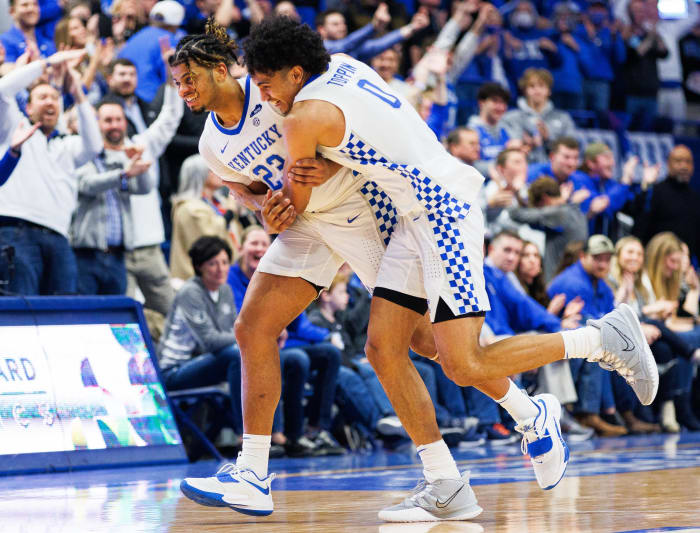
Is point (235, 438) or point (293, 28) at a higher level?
point (293, 28)

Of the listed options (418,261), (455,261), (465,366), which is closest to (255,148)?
(418,261)

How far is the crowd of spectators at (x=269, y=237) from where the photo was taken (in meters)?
7.71

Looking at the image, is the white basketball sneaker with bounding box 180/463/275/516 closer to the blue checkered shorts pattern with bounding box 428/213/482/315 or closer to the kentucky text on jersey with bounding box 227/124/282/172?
the blue checkered shorts pattern with bounding box 428/213/482/315

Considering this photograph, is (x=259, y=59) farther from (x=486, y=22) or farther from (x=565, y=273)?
(x=486, y=22)

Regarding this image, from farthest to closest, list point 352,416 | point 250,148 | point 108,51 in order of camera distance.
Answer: point 108,51 < point 352,416 < point 250,148

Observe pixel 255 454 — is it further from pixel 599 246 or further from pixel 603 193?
pixel 603 193

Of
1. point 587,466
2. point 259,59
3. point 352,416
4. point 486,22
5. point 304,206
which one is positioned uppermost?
point 259,59

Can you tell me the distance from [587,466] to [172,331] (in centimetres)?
292

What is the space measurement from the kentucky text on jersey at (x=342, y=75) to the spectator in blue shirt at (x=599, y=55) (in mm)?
10963

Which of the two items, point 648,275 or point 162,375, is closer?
point 162,375

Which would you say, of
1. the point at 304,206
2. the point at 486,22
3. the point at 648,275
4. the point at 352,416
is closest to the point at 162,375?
the point at 352,416

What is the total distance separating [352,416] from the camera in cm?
851

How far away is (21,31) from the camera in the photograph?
8.88 meters

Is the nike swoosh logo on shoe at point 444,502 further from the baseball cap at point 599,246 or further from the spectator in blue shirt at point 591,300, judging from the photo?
the baseball cap at point 599,246
